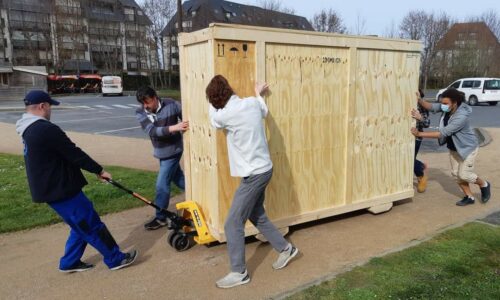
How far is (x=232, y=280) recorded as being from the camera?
3695mm

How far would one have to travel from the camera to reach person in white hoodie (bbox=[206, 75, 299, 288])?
3.60m

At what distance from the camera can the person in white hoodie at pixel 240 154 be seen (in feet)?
11.8

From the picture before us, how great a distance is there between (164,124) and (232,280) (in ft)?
7.08

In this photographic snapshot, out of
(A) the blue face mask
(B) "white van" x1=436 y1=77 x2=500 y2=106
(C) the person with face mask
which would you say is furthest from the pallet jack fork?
(B) "white van" x1=436 y1=77 x2=500 y2=106

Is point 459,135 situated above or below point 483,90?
above

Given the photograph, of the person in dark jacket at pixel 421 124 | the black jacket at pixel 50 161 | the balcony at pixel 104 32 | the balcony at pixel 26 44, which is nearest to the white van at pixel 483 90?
the person in dark jacket at pixel 421 124

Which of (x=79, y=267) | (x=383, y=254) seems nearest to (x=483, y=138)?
(x=383, y=254)

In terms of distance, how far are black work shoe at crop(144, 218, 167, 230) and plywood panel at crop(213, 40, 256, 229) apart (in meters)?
1.18

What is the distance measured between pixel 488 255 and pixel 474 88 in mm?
27895

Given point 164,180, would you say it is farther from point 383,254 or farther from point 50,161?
point 383,254

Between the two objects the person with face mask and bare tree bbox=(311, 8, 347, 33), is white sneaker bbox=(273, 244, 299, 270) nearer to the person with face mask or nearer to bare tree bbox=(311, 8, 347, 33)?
the person with face mask

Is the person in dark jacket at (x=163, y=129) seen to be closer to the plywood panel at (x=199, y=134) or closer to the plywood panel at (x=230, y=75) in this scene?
the plywood panel at (x=199, y=134)

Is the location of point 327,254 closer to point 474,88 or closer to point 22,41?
point 474,88

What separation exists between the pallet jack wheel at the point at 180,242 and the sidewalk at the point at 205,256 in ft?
0.27
